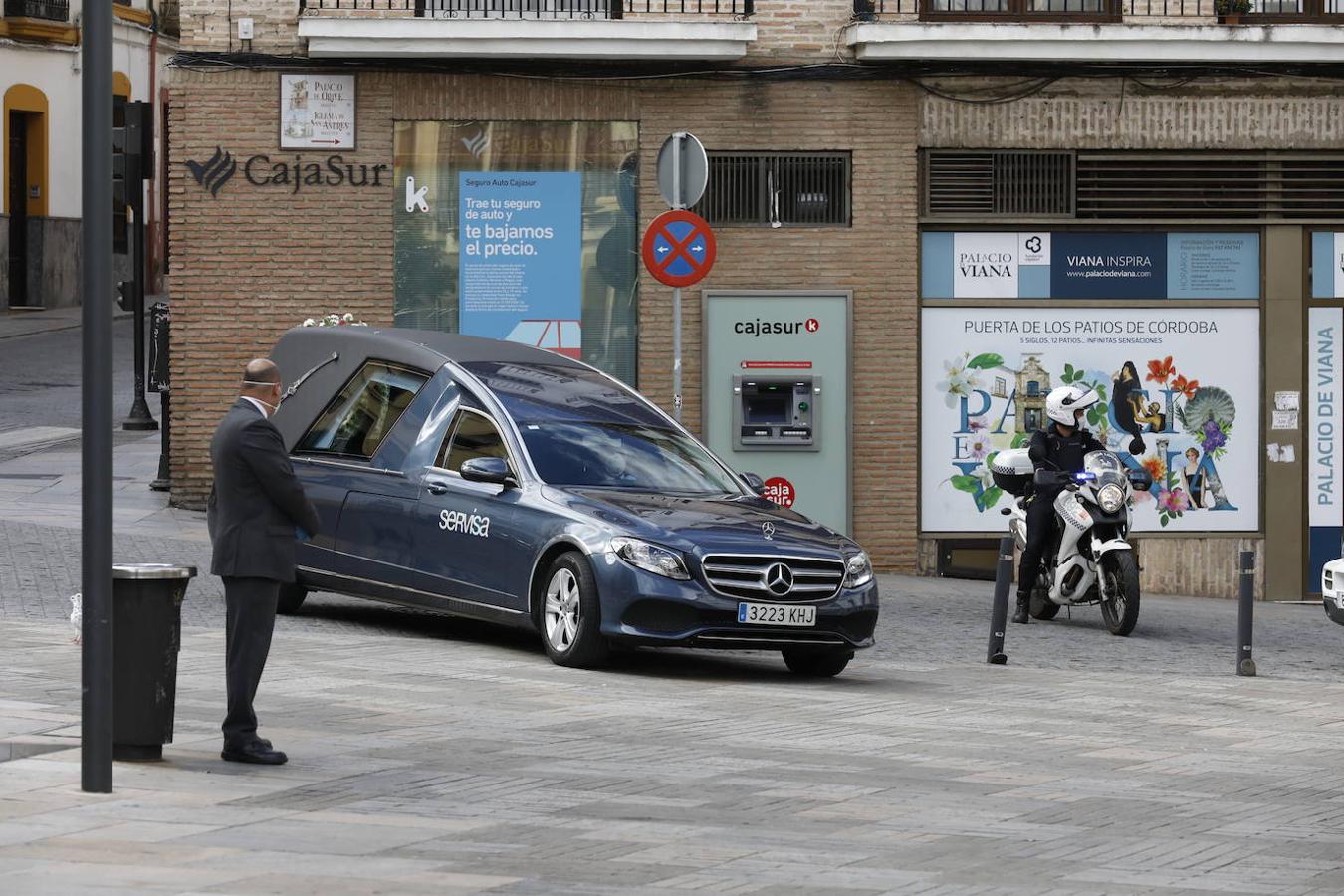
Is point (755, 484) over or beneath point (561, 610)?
over

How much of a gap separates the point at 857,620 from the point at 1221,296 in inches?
345

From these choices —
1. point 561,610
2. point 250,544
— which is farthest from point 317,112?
point 250,544

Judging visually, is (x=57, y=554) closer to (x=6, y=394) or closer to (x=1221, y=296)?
(x=1221, y=296)

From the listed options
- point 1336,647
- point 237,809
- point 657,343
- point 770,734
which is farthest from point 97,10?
point 657,343

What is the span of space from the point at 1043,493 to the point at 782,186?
4.84 m

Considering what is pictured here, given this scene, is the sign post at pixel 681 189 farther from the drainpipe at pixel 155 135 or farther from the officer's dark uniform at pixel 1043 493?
the drainpipe at pixel 155 135

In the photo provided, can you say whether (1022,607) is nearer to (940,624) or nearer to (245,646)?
(940,624)

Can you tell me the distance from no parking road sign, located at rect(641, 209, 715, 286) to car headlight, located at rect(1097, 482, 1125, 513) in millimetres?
3067

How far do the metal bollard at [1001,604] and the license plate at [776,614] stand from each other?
188 cm

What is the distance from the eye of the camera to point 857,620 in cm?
1252

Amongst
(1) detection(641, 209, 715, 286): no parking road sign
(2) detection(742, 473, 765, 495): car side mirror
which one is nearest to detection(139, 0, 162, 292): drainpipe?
(1) detection(641, 209, 715, 286): no parking road sign

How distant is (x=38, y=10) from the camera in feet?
135

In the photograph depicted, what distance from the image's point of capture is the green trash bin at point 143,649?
28.4ft

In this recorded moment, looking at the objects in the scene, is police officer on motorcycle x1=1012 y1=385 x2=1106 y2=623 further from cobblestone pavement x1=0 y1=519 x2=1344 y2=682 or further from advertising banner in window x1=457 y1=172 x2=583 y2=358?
advertising banner in window x1=457 y1=172 x2=583 y2=358
